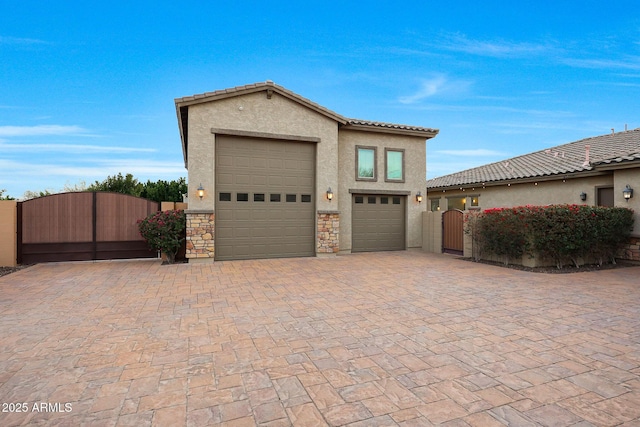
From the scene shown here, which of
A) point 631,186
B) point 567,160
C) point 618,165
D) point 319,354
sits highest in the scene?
point 567,160

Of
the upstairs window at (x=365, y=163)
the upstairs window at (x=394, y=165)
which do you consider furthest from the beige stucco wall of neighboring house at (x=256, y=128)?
the upstairs window at (x=394, y=165)

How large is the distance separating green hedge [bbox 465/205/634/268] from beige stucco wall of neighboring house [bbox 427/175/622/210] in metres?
1.87

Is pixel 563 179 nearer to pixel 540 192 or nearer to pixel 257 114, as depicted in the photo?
pixel 540 192

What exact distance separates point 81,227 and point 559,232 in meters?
→ 14.5

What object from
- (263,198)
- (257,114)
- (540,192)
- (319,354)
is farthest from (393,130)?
(319,354)

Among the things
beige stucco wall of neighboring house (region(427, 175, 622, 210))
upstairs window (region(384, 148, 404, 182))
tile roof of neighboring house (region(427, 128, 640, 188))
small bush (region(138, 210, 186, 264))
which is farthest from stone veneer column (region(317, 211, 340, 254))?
tile roof of neighboring house (region(427, 128, 640, 188))

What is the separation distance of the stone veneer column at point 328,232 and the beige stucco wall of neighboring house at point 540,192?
520 cm

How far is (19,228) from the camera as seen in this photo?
9.73 m

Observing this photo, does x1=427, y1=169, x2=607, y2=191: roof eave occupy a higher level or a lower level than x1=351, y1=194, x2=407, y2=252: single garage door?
higher

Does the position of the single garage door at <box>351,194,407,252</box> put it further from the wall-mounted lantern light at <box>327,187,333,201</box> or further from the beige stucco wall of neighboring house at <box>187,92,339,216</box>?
the wall-mounted lantern light at <box>327,187,333,201</box>

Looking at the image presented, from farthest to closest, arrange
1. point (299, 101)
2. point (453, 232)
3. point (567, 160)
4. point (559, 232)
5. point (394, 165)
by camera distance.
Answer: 1. point (567, 160)
2. point (394, 165)
3. point (453, 232)
4. point (299, 101)
5. point (559, 232)

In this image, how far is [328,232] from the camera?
1177 centimetres

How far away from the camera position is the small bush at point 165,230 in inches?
388

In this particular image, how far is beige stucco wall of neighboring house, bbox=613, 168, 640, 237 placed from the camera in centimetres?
1005
